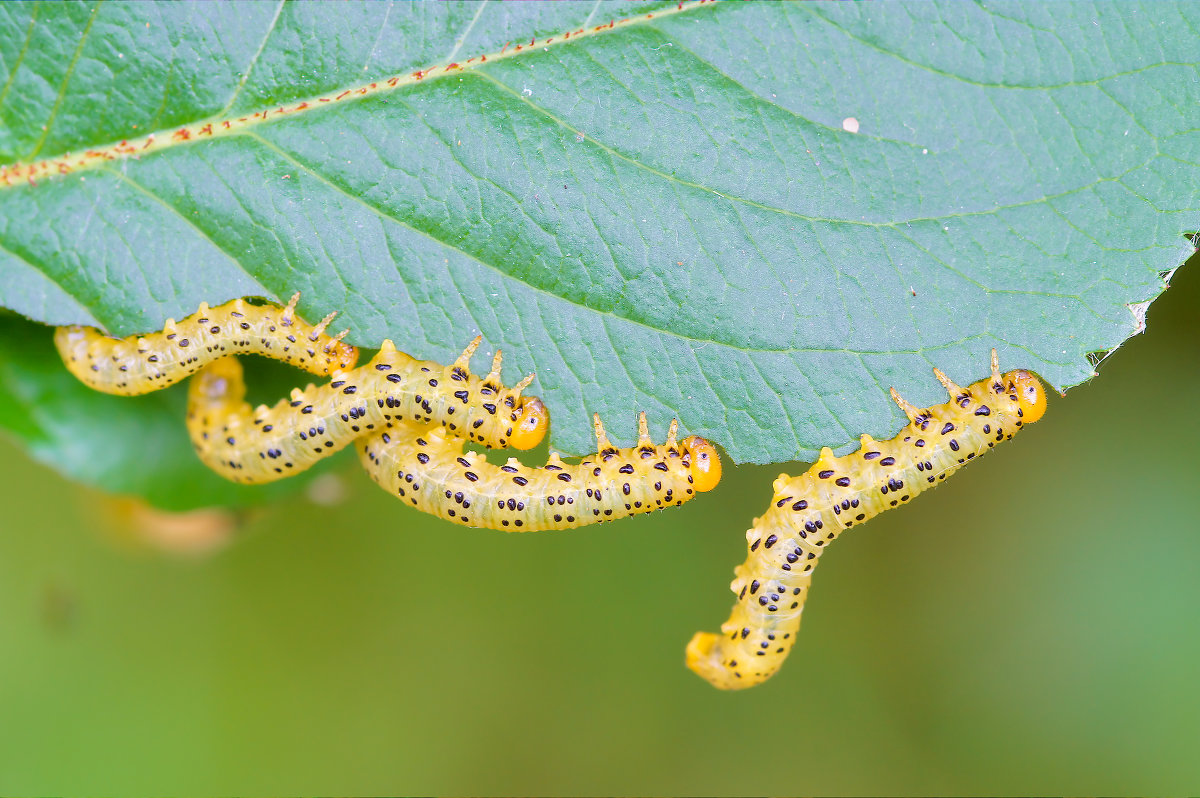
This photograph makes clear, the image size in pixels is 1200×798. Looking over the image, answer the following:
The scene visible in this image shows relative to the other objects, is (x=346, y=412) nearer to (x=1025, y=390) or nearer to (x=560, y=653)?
(x=560, y=653)

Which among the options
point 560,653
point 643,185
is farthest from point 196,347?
point 560,653

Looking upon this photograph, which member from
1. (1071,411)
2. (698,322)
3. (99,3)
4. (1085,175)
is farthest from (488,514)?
(1071,411)

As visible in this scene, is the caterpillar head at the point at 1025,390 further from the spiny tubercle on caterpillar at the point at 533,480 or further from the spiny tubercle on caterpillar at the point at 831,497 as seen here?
the spiny tubercle on caterpillar at the point at 533,480

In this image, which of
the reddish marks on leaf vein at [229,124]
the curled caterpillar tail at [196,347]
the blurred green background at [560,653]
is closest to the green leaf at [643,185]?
the reddish marks on leaf vein at [229,124]

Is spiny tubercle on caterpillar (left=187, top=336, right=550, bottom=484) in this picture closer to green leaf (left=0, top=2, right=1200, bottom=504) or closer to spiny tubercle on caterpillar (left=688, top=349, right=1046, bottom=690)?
green leaf (left=0, top=2, right=1200, bottom=504)

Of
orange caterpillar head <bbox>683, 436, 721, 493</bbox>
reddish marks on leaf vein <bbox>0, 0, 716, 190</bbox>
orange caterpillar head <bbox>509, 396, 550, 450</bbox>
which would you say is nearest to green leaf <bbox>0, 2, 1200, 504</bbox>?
reddish marks on leaf vein <bbox>0, 0, 716, 190</bbox>
